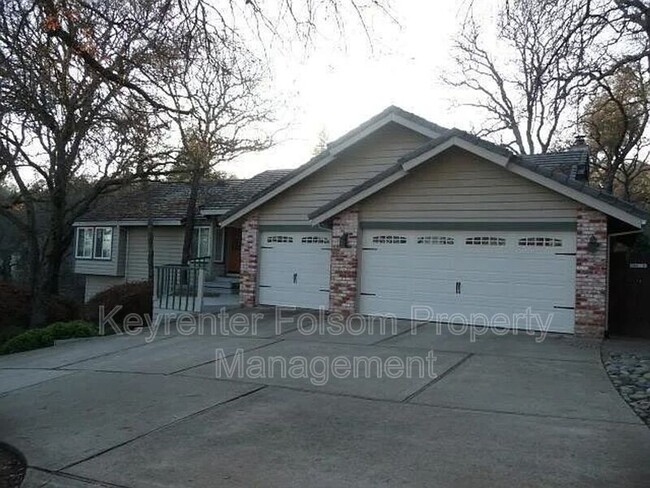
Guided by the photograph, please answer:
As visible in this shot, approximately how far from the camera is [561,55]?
28.3ft

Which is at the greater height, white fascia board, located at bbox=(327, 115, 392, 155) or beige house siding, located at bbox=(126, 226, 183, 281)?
white fascia board, located at bbox=(327, 115, 392, 155)

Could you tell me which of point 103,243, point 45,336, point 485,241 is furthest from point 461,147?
point 103,243

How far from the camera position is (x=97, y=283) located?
28.2 metres

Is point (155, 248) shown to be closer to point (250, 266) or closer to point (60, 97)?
point (250, 266)

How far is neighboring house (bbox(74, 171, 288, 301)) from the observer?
2284 centimetres

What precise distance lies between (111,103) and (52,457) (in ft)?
17.8

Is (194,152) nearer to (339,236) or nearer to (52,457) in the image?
(339,236)

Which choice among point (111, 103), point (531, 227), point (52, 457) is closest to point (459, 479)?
point (52, 457)

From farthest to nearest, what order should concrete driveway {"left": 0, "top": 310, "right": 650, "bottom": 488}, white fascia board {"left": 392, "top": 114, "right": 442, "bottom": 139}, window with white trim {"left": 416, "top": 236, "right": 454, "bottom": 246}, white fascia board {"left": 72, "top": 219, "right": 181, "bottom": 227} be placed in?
white fascia board {"left": 72, "top": 219, "right": 181, "bottom": 227}, white fascia board {"left": 392, "top": 114, "right": 442, "bottom": 139}, window with white trim {"left": 416, "top": 236, "right": 454, "bottom": 246}, concrete driveway {"left": 0, "top": 310, "right": 650, "bottom": 488}

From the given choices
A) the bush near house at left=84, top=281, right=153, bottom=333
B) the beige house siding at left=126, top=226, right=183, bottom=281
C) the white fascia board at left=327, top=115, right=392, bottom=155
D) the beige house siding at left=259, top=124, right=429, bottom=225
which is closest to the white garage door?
the beige house siding at left=259, top=124, right=429, bottom=225

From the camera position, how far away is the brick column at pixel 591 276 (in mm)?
11773

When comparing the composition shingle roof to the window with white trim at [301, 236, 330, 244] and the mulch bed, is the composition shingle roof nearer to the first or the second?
the window with white trim at [301, 236, 330, 244]

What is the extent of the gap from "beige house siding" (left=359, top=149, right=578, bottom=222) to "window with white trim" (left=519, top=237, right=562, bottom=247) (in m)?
0.41

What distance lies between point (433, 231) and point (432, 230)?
1.3 inches
